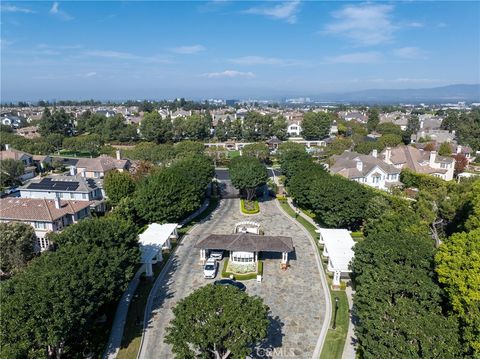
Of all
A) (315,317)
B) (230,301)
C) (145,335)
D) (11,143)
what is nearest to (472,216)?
(315,317)

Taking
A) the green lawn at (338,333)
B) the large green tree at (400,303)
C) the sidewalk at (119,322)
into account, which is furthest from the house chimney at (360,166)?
the sidewalk at (119,322)

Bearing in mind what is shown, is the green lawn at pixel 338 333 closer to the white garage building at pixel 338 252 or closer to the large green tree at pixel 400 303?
the white garage building at pixel 338 252

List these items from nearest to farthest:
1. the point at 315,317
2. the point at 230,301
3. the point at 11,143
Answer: the point at 230,301
the point at 315,317
the point at 11,143

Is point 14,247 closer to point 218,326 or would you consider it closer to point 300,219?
point 218,326

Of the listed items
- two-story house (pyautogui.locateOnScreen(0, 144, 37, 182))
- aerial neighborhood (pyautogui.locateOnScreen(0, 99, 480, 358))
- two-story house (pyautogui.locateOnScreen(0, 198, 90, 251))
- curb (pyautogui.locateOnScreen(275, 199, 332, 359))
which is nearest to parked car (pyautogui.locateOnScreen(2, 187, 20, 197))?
aerial neighborhood (pyautogui.locateOnScreen(0, 99, 480, 358))

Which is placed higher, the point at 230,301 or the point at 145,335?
the point at 230,301

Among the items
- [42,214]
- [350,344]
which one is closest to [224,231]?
[42,214]

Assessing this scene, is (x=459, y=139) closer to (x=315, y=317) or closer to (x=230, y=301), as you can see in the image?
(x=315, y=317)
